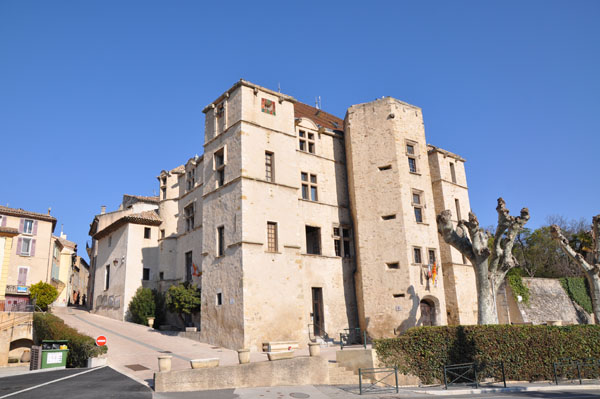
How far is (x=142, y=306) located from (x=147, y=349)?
920cm

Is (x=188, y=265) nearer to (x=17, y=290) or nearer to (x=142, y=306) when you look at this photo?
(x=142, y=306)

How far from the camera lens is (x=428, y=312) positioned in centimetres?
2511

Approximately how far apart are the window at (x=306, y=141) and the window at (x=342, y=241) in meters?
5.11

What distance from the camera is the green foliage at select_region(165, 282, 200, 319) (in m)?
25.0

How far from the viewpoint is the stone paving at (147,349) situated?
17.2 metres

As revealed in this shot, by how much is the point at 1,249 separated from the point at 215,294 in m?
17.0

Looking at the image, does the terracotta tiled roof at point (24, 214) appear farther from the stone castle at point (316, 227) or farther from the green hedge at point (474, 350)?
the green hedge at point (474, 350)

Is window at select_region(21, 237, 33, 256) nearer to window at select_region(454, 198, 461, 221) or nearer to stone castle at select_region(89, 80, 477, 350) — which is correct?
stone castle at select_region(89, 80, 477, 350)

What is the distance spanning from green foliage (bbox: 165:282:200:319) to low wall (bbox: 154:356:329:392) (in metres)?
10.5

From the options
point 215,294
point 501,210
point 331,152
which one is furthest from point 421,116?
point 215,294

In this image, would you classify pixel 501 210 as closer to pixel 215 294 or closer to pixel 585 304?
pixel 215 294

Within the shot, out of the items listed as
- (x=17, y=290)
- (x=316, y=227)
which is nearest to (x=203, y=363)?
(x=316, y=227)

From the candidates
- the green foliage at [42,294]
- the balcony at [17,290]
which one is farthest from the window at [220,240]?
the balcony at [17,290]

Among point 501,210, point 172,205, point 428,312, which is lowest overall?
point 428,312
